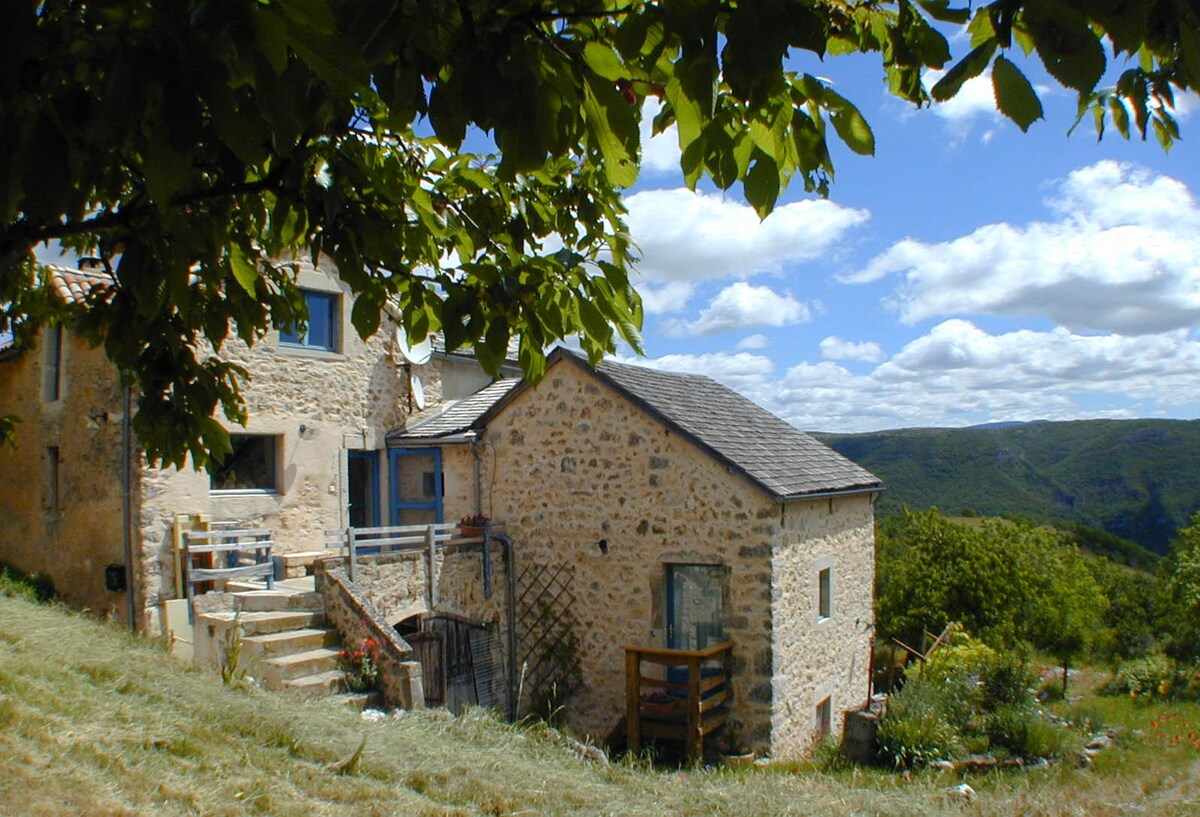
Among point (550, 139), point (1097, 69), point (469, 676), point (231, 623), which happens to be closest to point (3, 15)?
point (550, 139)

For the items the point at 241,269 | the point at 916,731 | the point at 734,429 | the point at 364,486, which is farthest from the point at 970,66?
the point at 364,486

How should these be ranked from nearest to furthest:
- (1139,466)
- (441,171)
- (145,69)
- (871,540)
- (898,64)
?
(145,69) < (898,64) < (441,171) < (871,540) < (1139,466)

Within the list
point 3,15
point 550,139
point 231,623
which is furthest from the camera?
point 231,623

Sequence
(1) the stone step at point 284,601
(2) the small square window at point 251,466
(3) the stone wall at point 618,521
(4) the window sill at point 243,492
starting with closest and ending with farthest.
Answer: (1) the stone step at point 284,601 → (3) the stone wall at point 618,521 → (4) the window sill at point 243,492 → (2) the small square window at point 251,466

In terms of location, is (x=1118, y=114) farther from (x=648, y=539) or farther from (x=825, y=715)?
(x=825, y=715)

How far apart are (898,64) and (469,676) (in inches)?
452

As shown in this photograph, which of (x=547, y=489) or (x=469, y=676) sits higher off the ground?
(x=547, y=489)

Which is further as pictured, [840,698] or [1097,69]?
[840,698]

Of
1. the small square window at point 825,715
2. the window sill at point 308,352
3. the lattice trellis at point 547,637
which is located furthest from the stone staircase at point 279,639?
the small square window at point 825,715

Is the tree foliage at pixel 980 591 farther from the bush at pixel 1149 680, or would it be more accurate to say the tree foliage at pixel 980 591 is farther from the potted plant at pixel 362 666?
the potted plant at pixel 362 666

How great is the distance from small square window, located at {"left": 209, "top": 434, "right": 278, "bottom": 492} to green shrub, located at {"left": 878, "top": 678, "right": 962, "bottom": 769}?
30.6 ft

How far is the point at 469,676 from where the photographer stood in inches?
491

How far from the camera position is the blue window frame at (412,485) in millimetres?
15383

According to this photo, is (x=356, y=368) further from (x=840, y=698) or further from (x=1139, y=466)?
(x=1139, y=466)
